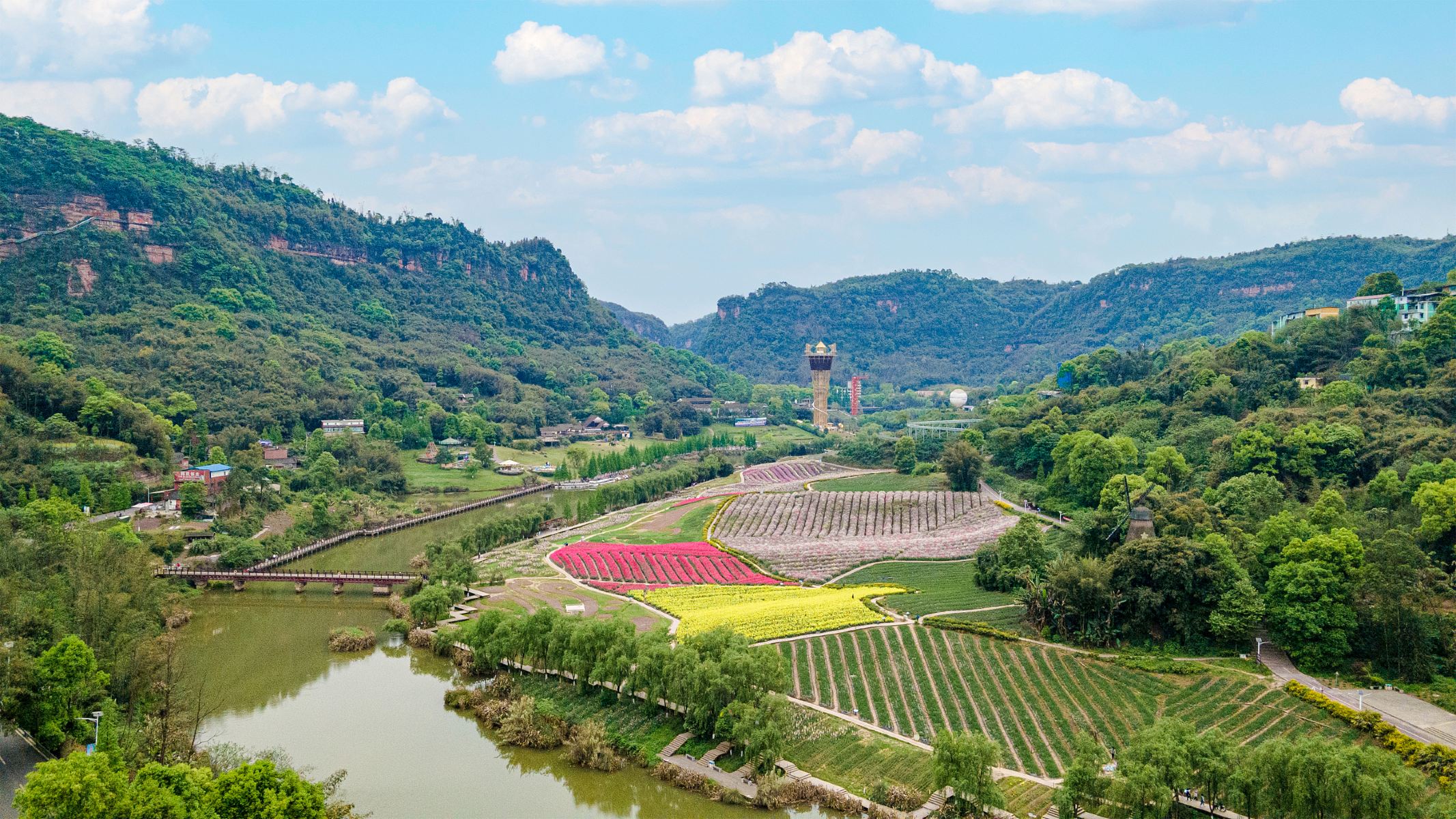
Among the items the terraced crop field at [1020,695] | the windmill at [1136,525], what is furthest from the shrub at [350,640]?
the windmill at [1136,525]

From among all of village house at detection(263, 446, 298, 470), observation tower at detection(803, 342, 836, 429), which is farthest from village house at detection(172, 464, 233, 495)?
observation tower at detection(803, 342, 836, 429)

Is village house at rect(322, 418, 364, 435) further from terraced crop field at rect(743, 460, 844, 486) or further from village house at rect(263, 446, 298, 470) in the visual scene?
terraced crop field at rect(743, 460, 844, 486)

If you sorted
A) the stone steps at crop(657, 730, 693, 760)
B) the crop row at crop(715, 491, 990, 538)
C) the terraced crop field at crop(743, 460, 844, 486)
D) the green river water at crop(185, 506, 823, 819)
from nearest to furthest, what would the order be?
the green river water at crop(185, 506, 823, 819) < the stone steps at crop(657, 730, 693, 760) < the crop row at crop(715, 491, 990, 538) < the terraced crop field at crop(743, 460, 844, 486)

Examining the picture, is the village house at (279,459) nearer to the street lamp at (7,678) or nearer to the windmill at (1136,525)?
the street lamp at (7,678)

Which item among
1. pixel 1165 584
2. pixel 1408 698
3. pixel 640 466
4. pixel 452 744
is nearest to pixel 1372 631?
pixel 1408 698

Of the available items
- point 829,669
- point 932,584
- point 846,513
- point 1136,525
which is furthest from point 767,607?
point 846,513

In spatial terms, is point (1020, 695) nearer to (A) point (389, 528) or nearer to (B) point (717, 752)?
(B) point (717, 752)

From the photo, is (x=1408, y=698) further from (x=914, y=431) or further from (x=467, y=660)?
(x=914, y=431)
